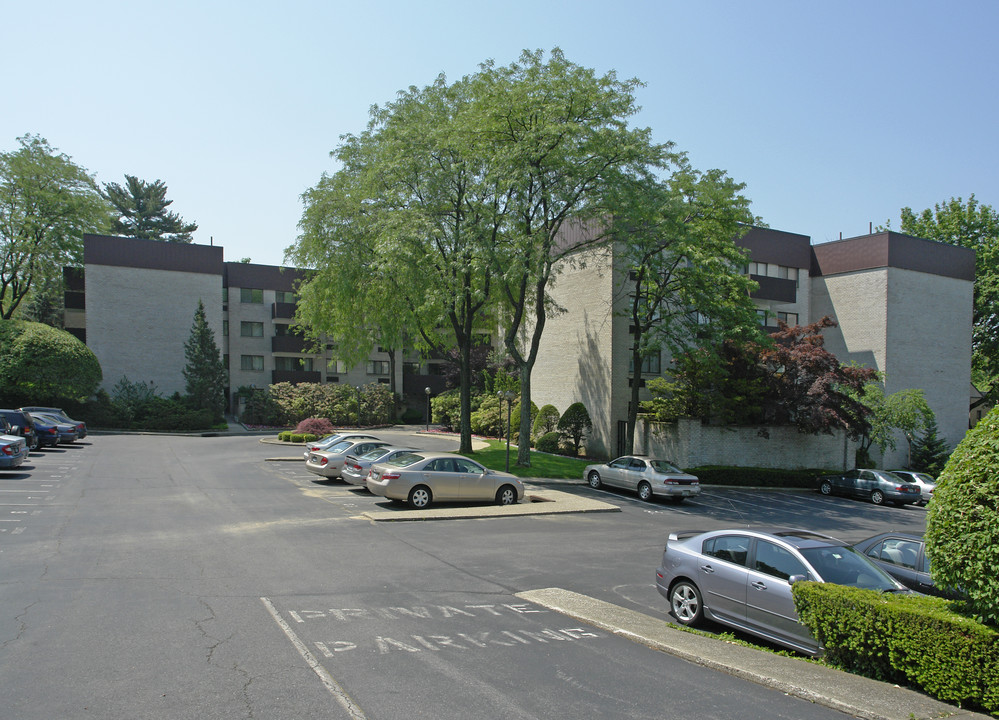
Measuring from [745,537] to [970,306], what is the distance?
46.2 metres

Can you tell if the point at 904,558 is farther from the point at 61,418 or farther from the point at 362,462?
the point at 61,418

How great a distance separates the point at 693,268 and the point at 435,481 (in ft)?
54.0

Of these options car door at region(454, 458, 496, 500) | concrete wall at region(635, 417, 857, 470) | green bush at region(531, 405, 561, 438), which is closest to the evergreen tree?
concrete wall at region(635, 417, 857, 470)

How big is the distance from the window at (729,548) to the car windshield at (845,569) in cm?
75

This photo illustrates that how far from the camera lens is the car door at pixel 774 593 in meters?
8.54

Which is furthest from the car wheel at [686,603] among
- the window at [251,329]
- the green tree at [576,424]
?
the window at [251,329]

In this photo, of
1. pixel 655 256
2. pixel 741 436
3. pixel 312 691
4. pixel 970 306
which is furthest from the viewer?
pixel 970 306

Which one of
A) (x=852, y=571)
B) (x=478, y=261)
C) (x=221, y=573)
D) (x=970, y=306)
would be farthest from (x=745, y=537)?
(x=970, y=306)

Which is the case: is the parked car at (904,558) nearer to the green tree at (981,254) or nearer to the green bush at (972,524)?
the green bush at (972,524)

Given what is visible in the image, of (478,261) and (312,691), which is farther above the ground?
(478,261)

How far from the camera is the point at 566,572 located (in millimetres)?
12797

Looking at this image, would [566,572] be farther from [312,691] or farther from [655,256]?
[655,256]

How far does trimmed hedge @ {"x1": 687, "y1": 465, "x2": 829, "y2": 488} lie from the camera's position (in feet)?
104

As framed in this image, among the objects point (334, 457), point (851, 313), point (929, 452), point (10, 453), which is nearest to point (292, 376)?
point (10, 453)
